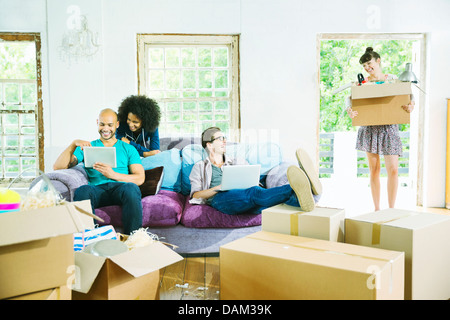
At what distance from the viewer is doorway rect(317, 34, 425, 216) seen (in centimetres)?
437

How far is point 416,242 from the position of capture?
1552mm

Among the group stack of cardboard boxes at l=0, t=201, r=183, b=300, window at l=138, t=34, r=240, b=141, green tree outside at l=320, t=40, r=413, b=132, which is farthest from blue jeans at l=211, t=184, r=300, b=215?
green tree outside at l=320, t=40, r=413, b=132

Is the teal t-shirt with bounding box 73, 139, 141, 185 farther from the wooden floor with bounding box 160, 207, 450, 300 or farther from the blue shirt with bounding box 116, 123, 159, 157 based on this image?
the wooden floor with bounding box 160, 207, 450, 300

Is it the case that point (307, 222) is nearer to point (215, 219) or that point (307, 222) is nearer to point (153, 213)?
point (215, 219)

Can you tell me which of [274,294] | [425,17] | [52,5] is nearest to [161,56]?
[52,5]

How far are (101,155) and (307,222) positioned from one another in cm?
153

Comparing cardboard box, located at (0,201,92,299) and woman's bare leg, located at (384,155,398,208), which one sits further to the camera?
woman's bare leg, located at (384,155,398,208)

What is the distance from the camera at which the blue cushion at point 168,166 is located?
2.99 metres

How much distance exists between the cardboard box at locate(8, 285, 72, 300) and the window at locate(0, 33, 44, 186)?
3.43 metres

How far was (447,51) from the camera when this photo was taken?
4285 millimetres

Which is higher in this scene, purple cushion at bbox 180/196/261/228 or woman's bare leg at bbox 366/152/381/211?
woman's bare leg at bbox 366/152/381/211

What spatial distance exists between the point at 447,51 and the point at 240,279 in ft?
13.8

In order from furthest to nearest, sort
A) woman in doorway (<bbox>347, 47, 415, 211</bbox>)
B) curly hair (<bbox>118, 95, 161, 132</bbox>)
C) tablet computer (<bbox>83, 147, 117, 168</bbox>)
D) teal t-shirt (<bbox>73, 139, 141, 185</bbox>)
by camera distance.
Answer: curly hair (<bbox>118, 95, 161, 132</bbox>)
woman in doorway (<bbox>347, 47, 415, 211</bbox>)
teal t-shirt (<bbox>73, 139, 141, 185</bbox>)
tablet computer (<bbox>83, 147, 117, 168</bbox>)

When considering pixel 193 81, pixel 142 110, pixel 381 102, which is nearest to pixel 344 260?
pixel 381 102
